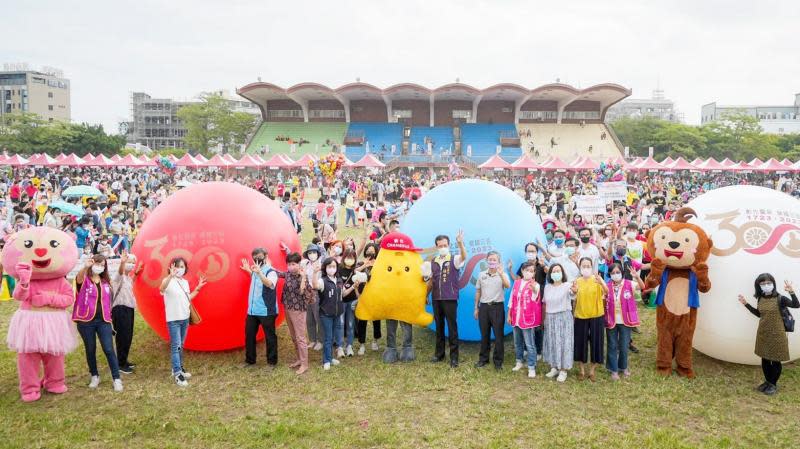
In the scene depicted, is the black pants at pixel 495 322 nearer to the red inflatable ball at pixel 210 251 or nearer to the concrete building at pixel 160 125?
the red inflatable ball at pixel 210 251

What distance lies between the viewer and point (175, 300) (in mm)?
5965

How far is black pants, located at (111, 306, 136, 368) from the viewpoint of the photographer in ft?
20.5

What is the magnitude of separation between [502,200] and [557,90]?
155ft

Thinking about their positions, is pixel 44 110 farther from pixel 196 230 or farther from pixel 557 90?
pixel 196 230

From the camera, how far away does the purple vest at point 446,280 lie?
21.3 ft

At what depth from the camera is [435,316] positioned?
22.1ft

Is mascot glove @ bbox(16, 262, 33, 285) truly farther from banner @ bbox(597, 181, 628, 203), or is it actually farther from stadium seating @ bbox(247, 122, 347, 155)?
stadium seating @ bbox(247, 122, 347, 155)

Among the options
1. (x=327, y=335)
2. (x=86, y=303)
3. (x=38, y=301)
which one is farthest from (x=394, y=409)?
(x=38, y=301)

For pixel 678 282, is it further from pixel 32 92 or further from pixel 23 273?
pixel 32 92

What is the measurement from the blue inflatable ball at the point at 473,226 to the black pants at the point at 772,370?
9.48 ft

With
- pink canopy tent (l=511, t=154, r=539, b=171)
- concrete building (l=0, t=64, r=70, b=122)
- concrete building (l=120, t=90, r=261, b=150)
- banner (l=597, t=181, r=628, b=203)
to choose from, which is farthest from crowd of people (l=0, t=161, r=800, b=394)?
concrete building (l=120, t=90, r=261, b=150)

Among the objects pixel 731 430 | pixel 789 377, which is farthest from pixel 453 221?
pixel 789 377

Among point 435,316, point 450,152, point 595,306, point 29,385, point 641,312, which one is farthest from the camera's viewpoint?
point 450,152

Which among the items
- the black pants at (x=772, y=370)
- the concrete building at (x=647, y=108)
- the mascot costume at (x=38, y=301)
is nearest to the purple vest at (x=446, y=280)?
the black pants at (x=772, y=370)
